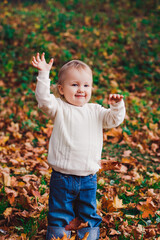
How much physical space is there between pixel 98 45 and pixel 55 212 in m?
5.24

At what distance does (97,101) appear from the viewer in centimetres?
458

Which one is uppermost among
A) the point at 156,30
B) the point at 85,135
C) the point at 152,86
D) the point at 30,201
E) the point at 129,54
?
the point at 156,30

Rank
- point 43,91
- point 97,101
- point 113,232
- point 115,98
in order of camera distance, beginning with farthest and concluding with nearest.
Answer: point 97,101, point 113,232, point 115,98, point 43,91

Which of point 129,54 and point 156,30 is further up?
point 156,30

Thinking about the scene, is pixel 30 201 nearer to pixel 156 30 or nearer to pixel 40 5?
pixel 156 30

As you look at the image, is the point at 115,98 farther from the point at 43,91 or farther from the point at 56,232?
the point at 56,232

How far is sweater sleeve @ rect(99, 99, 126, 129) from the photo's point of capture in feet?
6.60

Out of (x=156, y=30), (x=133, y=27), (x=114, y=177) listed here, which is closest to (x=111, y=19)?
(x=133, y=27)

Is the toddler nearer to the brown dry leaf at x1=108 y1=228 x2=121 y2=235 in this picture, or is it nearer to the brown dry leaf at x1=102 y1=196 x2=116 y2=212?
the brown dry leaf at x1=108 y1=228 x2=121 y2=235

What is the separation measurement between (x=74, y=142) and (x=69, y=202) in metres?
0.48

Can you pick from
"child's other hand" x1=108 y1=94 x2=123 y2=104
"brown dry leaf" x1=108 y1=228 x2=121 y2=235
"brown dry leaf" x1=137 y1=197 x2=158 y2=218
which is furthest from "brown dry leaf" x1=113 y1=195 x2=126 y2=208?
"child's other hand" x1=108 y1=94 x2=123 y2=104

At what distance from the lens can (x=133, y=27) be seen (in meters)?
7.60

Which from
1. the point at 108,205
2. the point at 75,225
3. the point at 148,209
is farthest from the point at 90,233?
the point at 148,209

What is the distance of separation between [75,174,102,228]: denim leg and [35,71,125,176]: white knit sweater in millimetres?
80
